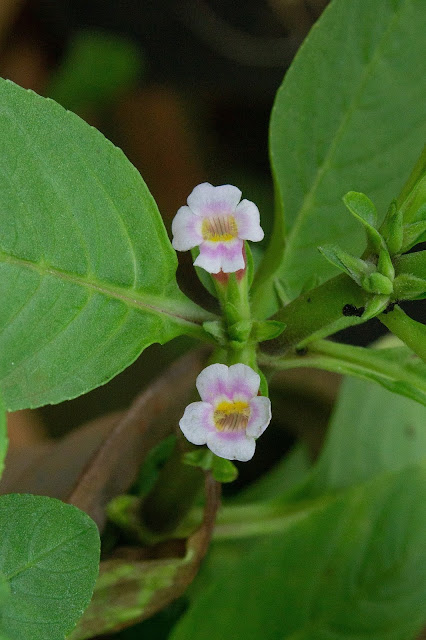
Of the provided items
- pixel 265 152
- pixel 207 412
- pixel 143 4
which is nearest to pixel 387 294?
pixel 207 412

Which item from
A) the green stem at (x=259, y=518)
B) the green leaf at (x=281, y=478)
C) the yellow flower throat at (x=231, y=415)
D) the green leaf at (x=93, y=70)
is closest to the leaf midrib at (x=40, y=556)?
the yellow flower throat at (x=231, y=415)

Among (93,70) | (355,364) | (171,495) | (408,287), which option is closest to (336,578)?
(171,495)

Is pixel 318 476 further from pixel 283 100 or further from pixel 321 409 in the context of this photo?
pixel 283 100

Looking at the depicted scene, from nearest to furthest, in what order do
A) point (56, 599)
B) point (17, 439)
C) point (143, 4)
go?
1. point (56, 599)
2. point (17, 439)
3. point (143, 4)

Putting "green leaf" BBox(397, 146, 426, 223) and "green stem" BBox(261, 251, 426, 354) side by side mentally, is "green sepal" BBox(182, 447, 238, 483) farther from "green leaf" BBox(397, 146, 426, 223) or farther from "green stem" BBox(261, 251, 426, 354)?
"green leaf" BBox(397, 146, 426, 223)

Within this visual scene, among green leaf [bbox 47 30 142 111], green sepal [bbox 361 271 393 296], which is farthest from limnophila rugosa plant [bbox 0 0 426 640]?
green leaf [bbox 47 30 142 111]

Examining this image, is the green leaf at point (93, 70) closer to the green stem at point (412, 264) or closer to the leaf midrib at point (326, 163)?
the leaf midrib at point (326, 163)
